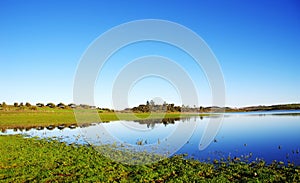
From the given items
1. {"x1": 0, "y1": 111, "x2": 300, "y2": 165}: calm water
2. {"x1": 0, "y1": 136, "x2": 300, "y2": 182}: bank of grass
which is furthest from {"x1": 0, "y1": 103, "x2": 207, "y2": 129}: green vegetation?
{"x1": 0, "y1": 136, "x2": 300, "y2": 182}: bank of grass

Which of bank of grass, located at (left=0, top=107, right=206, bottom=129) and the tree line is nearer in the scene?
bank of grass, located at (left=0, top=107, right=206, bottom=129)

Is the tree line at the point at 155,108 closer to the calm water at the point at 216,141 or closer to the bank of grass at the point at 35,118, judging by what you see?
the bank of grass at the point at 35,118

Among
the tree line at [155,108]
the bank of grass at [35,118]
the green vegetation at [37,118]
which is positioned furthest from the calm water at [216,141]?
the tree line at [155,108]

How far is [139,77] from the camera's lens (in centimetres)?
2975

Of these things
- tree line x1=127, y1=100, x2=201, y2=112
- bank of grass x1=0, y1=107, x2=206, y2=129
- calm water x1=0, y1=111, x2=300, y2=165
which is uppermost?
tree line x1=127, y1=100, x2=201, y2=112

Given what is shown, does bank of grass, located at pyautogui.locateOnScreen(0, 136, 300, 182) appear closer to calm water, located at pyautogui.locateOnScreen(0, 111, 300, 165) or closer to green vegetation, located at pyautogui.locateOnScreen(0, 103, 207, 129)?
calm water, located at pyautogui.locateOnScreen(0, 111, 300, 165)

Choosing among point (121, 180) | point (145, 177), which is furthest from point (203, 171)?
point (121, 180)

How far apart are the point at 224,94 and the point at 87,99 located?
40.1 feet

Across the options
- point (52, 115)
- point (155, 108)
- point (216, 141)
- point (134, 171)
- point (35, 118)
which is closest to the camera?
point (134, 171)

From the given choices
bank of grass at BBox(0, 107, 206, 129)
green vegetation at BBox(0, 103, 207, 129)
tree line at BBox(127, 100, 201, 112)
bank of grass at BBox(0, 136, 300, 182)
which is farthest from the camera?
tree line at BBox(127, 100, 201, 112)

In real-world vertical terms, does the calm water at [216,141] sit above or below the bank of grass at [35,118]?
below

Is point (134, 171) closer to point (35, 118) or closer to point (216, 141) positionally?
point (216, 141)

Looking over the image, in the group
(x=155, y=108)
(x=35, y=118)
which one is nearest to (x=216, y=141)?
(x=35, y=118)

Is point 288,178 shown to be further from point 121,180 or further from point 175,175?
point 121,180
